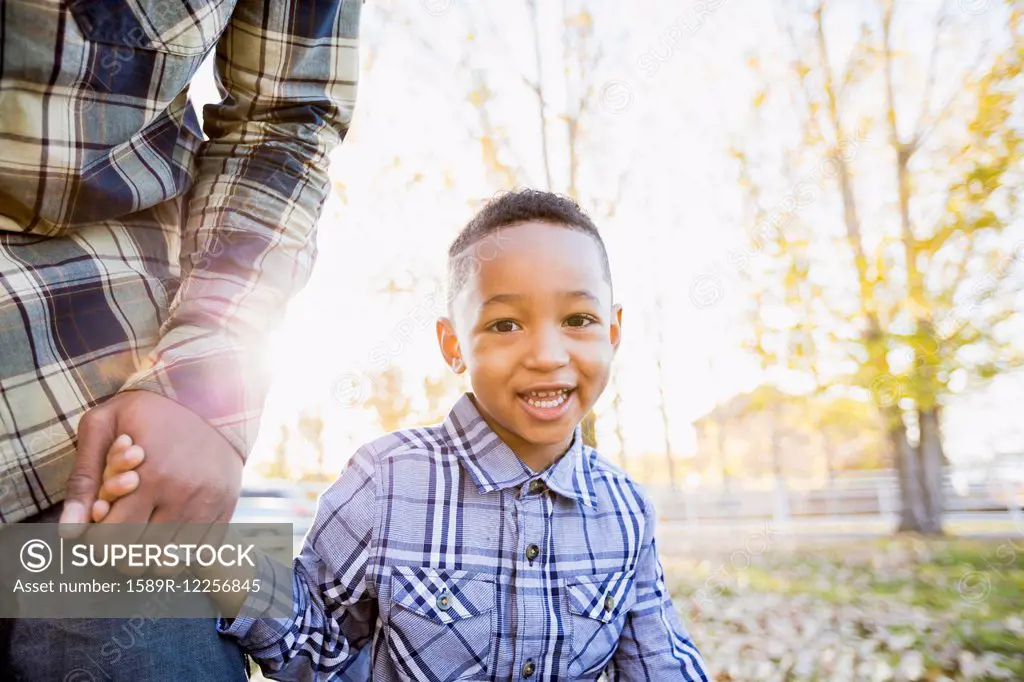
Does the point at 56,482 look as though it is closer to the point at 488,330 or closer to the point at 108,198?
the point at 108,198

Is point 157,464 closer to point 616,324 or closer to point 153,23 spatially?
point 153,23

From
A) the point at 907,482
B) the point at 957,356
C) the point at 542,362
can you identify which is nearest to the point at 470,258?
the point at 542,362

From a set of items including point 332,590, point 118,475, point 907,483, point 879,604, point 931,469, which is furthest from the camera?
point 907,483

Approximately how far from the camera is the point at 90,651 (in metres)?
0.92

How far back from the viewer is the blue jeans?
0.91m

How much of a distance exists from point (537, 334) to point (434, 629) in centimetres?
59

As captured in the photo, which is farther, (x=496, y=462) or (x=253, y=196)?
(x=496, y=462)

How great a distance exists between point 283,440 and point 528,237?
412 inches

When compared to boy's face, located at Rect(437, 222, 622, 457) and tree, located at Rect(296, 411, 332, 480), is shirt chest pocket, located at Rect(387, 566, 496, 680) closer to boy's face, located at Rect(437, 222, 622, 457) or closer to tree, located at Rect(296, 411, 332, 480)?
boy's face, located at Rect(437, 222, 622, 457)

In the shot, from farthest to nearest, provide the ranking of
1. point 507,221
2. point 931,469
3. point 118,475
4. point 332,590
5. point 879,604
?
point 931,469
point 879,604
point 507,221
point 332,590
point 118,475

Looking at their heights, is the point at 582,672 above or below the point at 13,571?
below

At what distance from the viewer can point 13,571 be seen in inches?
35.5

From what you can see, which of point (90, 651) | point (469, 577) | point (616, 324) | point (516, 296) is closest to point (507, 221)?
point (516, 296)

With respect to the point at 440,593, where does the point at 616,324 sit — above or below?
above
